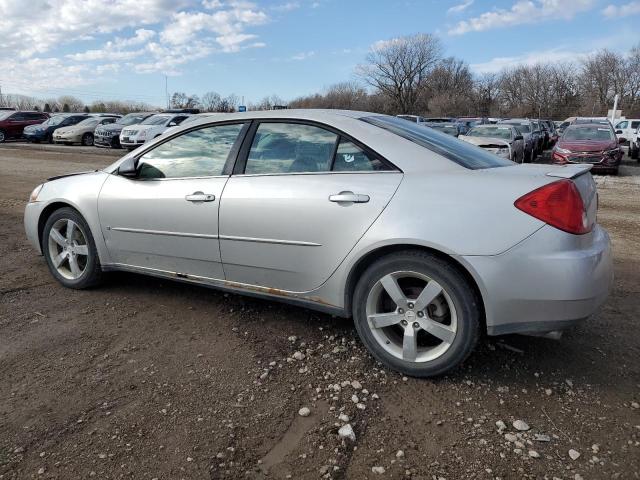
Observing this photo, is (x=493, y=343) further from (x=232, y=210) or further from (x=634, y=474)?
(x=232, y=210)

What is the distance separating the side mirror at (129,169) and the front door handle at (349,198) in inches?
69.7

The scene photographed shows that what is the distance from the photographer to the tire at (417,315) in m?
2.84

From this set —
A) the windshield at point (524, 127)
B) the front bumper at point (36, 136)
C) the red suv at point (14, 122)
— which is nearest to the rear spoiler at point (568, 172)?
the windshield at point (524, 127)

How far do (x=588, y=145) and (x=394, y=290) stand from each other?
14914 millimetres

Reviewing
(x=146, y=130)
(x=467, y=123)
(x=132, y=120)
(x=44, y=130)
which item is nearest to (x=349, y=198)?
(x=146, y=130)

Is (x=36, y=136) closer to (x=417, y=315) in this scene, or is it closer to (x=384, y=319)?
(x=384, y=319)

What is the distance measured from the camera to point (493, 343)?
350 centimetres

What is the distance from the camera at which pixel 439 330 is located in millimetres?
2910

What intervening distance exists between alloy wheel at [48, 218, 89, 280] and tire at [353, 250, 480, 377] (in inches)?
105

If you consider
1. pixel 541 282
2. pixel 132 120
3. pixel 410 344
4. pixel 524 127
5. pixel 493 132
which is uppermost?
pixel 132 120

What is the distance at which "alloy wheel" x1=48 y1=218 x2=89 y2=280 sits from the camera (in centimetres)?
447

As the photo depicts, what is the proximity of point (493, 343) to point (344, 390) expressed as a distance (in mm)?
1187

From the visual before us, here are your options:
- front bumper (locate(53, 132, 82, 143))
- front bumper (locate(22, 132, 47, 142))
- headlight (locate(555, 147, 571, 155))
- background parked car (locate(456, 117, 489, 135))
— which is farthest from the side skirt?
front bumper (locate(22, 132, 47, 142))

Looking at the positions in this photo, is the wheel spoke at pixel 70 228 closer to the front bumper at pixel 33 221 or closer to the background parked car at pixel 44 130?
the front bumper at pixel 33 221
